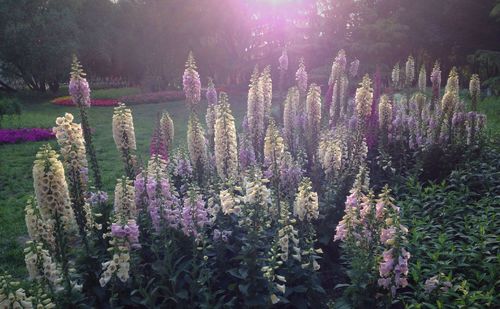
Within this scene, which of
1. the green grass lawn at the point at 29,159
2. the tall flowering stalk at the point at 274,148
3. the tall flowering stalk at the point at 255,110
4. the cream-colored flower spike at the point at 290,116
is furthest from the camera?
the cream-colored flower spike at the point at 290,116

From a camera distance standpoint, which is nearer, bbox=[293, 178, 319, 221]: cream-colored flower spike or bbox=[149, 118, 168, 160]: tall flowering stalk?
bbox=[293, 178, 319, 221]: cream-colored flower spike

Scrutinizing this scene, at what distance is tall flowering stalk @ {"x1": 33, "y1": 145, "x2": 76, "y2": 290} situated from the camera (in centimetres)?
399

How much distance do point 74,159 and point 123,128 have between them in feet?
3.62

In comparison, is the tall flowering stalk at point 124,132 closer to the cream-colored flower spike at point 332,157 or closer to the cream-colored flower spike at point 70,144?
the cream-colored flower spike at point 70,144

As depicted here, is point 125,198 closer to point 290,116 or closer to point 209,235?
point 209,235

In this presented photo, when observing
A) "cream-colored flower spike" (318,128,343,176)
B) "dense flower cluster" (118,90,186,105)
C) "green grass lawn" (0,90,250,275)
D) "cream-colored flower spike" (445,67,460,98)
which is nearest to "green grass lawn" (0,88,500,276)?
"green grass lawn" (0,90,250,275)

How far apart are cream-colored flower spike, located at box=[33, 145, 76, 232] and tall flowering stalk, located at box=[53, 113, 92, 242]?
1.72ft

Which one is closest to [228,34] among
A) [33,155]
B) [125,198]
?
[33,155]

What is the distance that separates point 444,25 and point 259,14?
15.5 m

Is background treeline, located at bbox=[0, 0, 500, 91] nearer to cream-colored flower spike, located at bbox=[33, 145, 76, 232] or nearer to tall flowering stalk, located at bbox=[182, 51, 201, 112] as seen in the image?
tall flowering stalk, located at bbox=[182, 51, 201, 112]

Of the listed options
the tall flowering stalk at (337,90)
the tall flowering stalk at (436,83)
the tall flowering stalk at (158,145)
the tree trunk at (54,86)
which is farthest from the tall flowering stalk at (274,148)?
the tree trunk at (54,86)

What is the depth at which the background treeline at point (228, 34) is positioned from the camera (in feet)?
95.6

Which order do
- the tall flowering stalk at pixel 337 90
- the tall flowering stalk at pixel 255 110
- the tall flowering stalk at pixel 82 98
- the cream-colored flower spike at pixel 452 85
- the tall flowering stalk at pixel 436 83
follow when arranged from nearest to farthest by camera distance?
the tall flowering stalk at pixel 82 98
the tall flowering stalk at pixel 255 110
the cream-colored flower spike at pixel 452 85
the tall flowering stalk at pixel 337 90
the tall flowering stalk at pixel 436 83

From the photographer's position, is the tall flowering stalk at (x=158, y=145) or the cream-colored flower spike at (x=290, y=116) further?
the cream-colored flower spike at (x=290, y=116)
